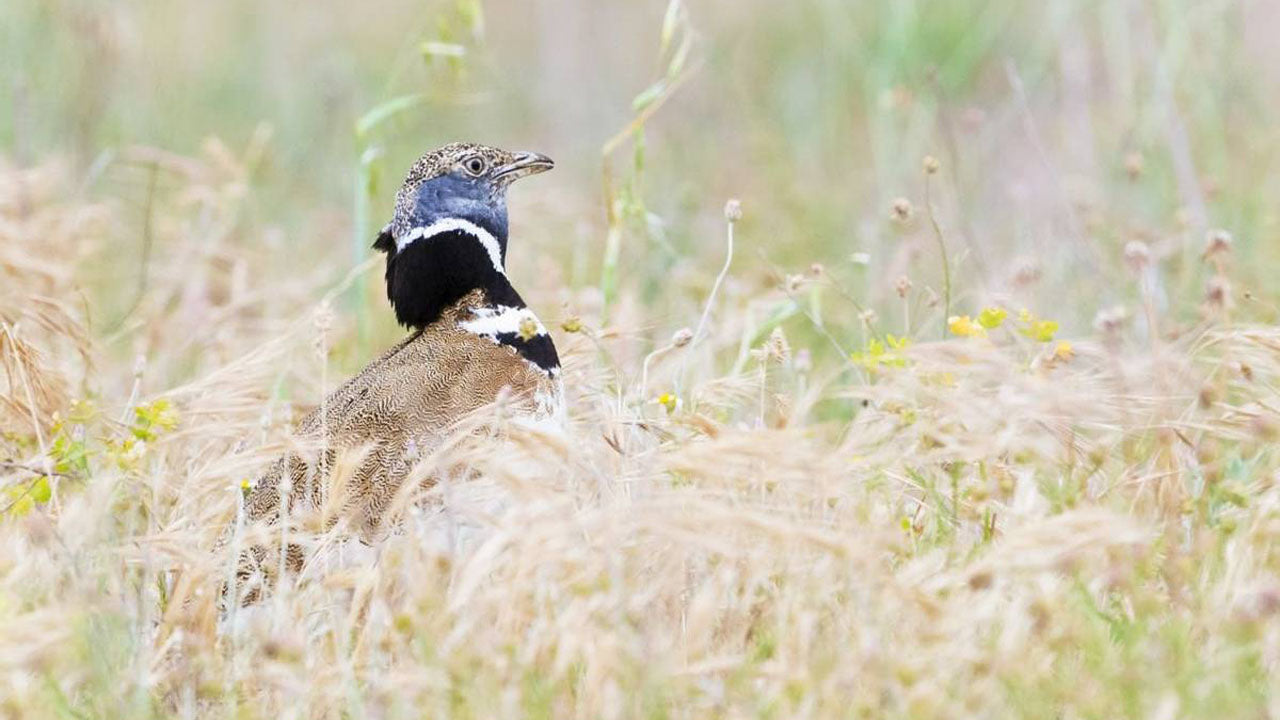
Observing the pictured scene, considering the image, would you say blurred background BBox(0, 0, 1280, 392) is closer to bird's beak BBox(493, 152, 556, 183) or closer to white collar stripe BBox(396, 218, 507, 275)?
bird's beak BBox(493, 152, 556, 183)

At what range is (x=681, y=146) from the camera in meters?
9.52

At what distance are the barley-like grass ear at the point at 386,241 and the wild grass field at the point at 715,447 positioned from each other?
116 mm

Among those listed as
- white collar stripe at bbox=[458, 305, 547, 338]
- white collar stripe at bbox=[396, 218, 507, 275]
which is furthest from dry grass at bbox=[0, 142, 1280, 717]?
white collar stripe at bbox=[396, 218, 507, 275]

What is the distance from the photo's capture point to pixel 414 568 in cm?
318

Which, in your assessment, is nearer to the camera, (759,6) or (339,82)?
(339,82)

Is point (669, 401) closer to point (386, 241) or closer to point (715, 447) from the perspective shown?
point (715, 447)

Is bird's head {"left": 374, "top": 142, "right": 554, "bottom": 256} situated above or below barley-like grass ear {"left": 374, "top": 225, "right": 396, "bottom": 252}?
above

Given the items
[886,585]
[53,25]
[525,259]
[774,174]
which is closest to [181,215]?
[53,25]

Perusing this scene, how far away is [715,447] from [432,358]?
135 centimetres

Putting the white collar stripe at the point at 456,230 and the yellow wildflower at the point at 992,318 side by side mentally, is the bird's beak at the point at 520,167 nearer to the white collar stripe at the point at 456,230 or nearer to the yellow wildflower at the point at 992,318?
the white collar stripe at the point at 456,230

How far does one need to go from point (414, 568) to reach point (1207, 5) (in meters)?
4.46

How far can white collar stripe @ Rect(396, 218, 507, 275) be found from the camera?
4.92 meters

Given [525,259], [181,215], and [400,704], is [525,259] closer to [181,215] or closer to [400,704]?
[181,215]

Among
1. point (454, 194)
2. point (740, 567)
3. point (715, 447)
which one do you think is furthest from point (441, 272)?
point (715, 447)
